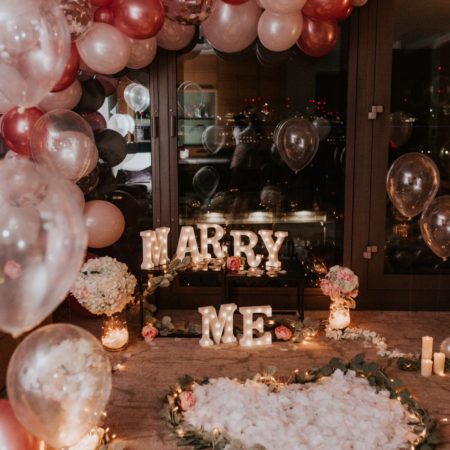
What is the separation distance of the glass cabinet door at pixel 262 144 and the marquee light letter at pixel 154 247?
0.36 meters

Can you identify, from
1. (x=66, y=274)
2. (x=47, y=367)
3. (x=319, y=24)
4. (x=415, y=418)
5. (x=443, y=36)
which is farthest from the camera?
(x=443, y=36)

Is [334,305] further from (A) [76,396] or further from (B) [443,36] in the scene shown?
(A) [76,396]

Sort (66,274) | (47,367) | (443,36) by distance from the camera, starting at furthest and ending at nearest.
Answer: (443,36), (47,367), (66,274)

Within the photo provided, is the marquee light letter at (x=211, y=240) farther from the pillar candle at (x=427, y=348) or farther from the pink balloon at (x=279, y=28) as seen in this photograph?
the pillar candle at (x=427, y=348)

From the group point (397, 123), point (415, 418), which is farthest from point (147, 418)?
Result: point (397, 123)

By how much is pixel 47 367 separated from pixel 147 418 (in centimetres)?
110

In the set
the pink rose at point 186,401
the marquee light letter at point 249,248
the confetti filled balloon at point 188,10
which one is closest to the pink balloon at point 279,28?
the confetti filled balloon at point 188,10

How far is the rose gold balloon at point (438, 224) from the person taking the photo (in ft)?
11.8

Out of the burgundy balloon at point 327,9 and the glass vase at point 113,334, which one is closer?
the burgundy balloon at point 327,9

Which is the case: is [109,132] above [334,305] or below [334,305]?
above

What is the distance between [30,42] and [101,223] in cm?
206

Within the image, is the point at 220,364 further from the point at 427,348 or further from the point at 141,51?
the point at 141,51

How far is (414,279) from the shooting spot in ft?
15.9

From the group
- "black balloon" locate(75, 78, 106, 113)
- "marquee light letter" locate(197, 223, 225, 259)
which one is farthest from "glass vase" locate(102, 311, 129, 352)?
"black balloon" locate(75, 78, 106, 113)
